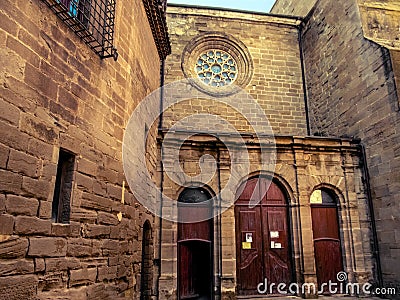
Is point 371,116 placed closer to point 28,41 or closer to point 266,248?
point 266,248

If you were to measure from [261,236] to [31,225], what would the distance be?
241 inches

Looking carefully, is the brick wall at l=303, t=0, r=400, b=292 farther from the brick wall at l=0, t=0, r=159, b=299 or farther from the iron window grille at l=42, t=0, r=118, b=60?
the iron window grille at l=42, t=0, r=118, b=60

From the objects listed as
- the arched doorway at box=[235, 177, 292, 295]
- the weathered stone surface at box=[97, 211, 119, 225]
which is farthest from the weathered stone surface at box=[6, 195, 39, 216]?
the arched doorway at box=[235, 177, 292, 295]

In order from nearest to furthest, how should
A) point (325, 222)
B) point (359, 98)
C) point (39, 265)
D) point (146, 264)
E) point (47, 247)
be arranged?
1. point (39, 265)
2. point (47, 247)
3. point (146, 264)
4. point (325, 222)
5. point (359, 98)

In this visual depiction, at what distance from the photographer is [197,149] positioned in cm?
820

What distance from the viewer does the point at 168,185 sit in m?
7.85

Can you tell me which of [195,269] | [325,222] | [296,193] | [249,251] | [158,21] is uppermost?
[158,21]

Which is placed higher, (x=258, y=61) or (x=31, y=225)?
(x=258, y=61)

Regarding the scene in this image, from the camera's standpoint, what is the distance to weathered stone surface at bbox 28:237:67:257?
2971 mm

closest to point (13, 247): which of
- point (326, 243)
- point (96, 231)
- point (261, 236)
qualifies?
point (96, 231)

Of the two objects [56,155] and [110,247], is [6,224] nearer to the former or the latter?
[56,155]

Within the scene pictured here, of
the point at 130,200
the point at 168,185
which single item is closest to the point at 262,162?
the point at 168,185

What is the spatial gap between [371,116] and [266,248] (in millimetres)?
4272

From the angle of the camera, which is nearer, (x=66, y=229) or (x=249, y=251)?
(x=66, y=229)
